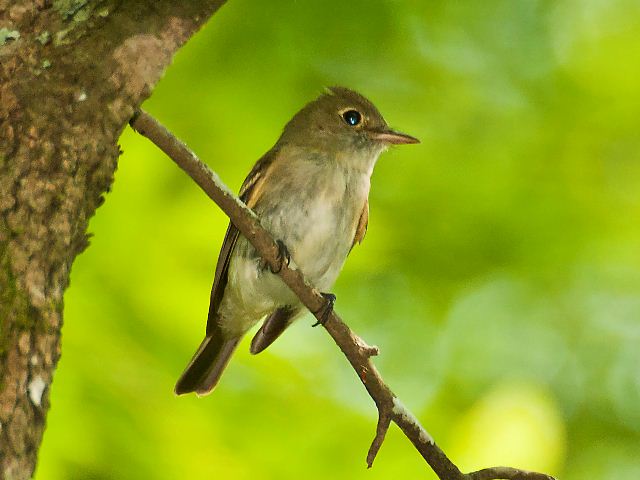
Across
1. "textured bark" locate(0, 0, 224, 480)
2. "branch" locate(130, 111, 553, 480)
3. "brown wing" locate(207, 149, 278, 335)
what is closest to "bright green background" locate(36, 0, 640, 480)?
"brown wing" locate(207, 149, 278, 335)

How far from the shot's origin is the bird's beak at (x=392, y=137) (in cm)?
402

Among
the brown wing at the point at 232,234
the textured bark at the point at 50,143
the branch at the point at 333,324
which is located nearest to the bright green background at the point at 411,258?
the brown wing at the point at 232,234

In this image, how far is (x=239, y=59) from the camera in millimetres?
3900

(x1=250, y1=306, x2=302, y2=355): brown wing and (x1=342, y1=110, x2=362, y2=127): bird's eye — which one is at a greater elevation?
(x1=342, y1=110, x2=362, y2=127): bird's eye

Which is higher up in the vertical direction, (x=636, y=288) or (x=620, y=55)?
(x=620, y=55)

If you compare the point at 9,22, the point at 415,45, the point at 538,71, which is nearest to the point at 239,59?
the point at 415,45

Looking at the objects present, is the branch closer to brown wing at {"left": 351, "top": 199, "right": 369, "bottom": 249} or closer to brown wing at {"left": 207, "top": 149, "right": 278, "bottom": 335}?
brown wing at {"left": 207, "top": 149, "right": 278, "bottom": 335}

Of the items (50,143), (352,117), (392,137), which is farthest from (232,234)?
(50,143)

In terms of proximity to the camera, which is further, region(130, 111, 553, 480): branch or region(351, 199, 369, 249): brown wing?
region(351, 199, 369, 249): brown wing

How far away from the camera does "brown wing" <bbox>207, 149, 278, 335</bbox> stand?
140 inches

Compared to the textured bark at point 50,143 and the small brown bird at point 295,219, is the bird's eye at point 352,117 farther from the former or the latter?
the textured bark at point 50,143

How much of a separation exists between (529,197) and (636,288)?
924 mm

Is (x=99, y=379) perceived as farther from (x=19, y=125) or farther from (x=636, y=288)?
(x=636, y=288)

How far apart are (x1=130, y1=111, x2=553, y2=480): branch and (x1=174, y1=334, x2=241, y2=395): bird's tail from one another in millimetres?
499
